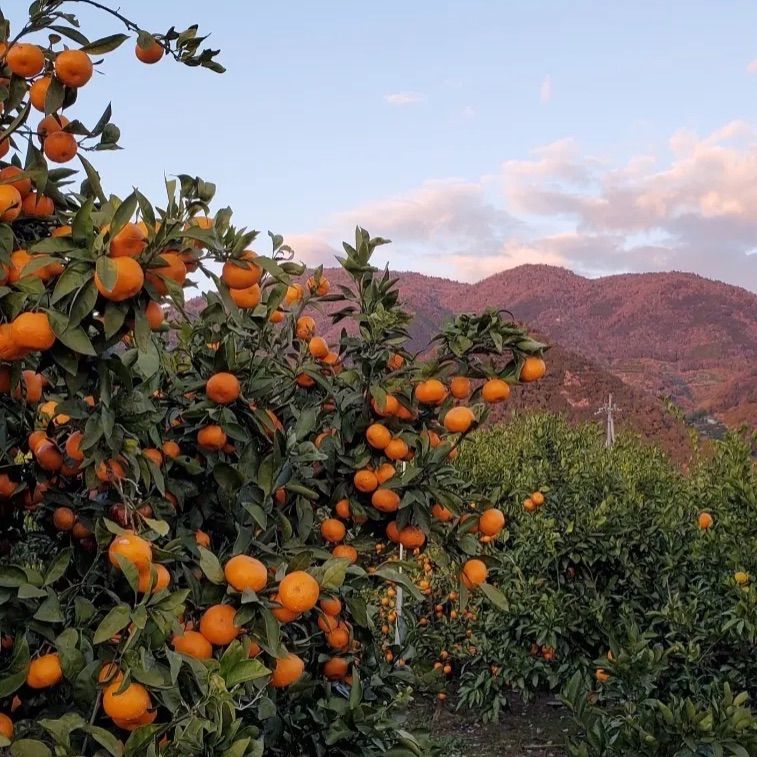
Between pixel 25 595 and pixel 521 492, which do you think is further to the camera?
pixel 521 492

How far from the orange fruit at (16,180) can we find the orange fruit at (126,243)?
349 mm

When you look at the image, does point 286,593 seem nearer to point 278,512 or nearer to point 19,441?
point 278,512

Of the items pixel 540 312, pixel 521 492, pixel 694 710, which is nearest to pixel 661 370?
pixel 540 312

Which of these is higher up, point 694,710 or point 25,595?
point 25,595

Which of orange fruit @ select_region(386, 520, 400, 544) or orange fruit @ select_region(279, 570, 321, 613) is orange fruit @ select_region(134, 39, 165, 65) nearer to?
orange fruit @ select_region(279, 570, 321, 613)

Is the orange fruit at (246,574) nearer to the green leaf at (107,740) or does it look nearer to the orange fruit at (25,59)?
the green leaf at (107,740)

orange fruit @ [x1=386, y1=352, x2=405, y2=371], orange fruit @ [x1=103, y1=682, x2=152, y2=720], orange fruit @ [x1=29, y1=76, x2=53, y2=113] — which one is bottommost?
orange fruit @ [x1=103, y1=682, x2=152, y2=720]

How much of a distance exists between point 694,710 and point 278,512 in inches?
70.6

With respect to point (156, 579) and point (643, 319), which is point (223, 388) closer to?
point (156, 579)

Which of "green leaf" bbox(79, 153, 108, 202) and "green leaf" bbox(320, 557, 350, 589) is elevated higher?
"green leaf" bbox(79, 153, 108, 202)

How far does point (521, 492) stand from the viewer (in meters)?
5.82

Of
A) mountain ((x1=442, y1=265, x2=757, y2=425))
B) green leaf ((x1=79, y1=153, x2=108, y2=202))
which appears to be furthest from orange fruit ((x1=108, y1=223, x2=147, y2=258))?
mountain ((x1=442, y1=265, x2=757, y2=425))

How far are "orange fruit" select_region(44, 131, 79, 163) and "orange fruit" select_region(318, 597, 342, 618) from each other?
1.09m

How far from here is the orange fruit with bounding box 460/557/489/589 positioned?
7.52 ft
